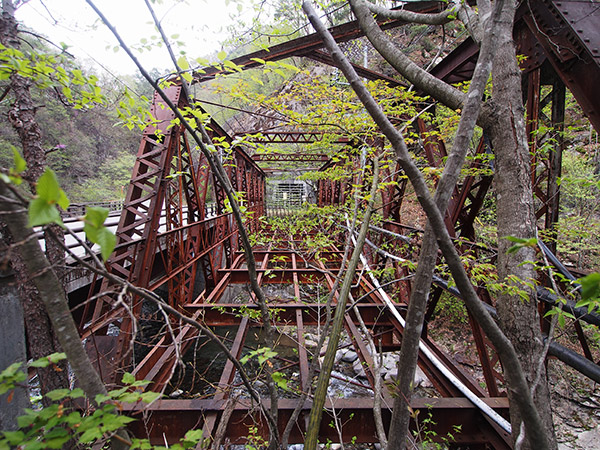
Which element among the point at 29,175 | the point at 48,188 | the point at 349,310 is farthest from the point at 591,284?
the point at 29,175

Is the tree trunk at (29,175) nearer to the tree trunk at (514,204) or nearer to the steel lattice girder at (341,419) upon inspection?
the steel lattice girder at (341,419)

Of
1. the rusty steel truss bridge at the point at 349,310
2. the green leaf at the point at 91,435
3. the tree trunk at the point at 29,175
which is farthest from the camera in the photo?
the rusty steel truss bridge at the point at 349,310

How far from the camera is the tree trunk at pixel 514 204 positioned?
1.53 m

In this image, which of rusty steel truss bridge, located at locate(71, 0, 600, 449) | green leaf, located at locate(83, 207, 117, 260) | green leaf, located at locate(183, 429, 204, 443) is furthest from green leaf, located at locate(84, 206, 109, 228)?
green leaf, located at locate(183, 429, 204, 443)

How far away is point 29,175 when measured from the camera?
2051 millimetres

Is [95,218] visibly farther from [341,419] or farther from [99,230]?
[341,419]

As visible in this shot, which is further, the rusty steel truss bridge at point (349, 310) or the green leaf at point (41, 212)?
the rusty steel truss bridge at point (349, 310)

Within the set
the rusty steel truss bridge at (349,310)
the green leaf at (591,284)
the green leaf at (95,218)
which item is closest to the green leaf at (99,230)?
the green leaf at (95,218)

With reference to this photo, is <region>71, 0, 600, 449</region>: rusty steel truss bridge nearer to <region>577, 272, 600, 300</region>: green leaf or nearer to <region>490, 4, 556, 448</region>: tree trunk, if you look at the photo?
<region>490, 4, 556, 448</region>: tree trunk

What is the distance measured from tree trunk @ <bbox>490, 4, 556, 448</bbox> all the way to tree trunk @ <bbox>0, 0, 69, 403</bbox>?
10.9 ft

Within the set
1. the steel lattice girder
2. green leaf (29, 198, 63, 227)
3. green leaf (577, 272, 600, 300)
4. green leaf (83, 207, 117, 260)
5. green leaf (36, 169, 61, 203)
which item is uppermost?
green leaf (36, 169, 61, 203)

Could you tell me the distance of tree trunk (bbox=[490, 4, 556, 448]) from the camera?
5.02 ft

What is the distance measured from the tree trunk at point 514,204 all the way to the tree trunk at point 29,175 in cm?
333

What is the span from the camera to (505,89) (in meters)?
1.66
